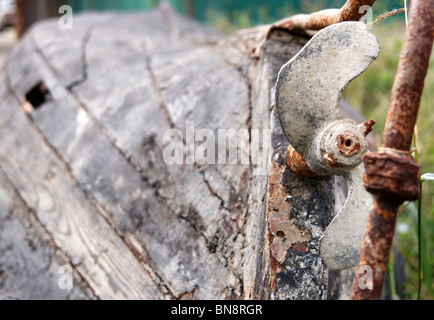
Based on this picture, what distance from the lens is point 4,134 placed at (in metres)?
2.23

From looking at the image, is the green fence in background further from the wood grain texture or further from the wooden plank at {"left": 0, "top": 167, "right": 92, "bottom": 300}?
the wooden plank at {"left": 0, "top": 167, "right": 92, "bottom": 300}

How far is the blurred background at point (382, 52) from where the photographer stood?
242 cm

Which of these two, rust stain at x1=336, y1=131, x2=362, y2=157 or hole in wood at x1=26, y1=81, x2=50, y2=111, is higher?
rust stain at x1=336, y1=131, x2=362, y2=157

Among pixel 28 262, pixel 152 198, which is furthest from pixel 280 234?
pixel 28 262

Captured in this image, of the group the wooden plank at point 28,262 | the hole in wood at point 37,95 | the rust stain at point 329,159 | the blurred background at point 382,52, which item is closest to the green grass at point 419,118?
the blurred background at point 382,52

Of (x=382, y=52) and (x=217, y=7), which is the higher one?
(x=217, y=7)

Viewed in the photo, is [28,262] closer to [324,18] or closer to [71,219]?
[71,219]

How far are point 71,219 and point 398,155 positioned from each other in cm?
136

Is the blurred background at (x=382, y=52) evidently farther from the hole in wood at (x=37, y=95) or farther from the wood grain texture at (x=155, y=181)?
the hole in wood at (x=37, y=95)

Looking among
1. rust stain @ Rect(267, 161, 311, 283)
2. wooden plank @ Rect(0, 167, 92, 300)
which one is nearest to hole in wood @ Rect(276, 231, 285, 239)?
rust stain @ Rect(267, 161, 311, 283)

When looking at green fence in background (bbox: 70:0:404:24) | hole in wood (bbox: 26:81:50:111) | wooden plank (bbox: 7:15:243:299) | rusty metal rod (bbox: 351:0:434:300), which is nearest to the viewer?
rusty metal rod (bbox: 351:0:434:300)

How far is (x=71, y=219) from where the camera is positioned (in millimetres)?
1698

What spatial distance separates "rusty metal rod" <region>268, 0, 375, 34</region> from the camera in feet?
3.04

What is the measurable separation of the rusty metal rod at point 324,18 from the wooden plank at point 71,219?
93 cm
